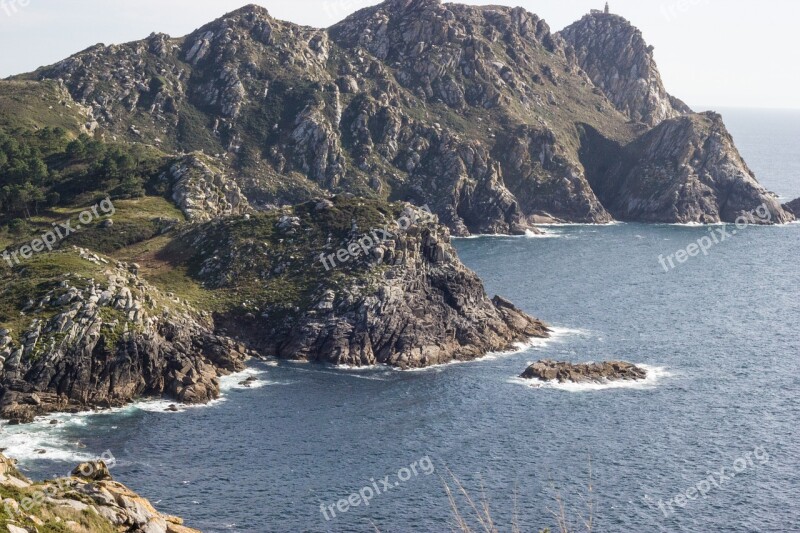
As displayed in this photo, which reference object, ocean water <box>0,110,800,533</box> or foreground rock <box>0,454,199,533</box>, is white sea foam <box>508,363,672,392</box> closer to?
ocean water <box>0,110,800,533</box>

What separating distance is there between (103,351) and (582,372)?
7708 cm

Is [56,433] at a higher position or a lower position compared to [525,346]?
lower

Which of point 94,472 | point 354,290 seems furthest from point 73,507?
point 354,290

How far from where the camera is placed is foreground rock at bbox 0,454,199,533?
63.2 metres

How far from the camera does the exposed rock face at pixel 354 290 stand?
502ft

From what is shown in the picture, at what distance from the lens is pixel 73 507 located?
67.6 meters

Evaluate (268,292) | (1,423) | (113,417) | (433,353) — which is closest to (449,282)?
(433,353)

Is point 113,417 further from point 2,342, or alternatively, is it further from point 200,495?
point 200,495

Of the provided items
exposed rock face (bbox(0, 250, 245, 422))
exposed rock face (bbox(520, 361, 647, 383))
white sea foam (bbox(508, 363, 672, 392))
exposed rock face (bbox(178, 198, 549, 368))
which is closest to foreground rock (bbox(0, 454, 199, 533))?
exposed rock face (bbox(0, 250, 245, 422))

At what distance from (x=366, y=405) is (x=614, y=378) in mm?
43631

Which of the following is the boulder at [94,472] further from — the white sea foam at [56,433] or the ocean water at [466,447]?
the white sea foam at [56,433]

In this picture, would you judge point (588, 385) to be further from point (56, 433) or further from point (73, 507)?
point (73, 507)

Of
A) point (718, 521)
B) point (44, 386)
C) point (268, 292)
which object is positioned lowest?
point (718, 521)

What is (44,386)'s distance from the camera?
12344cm
